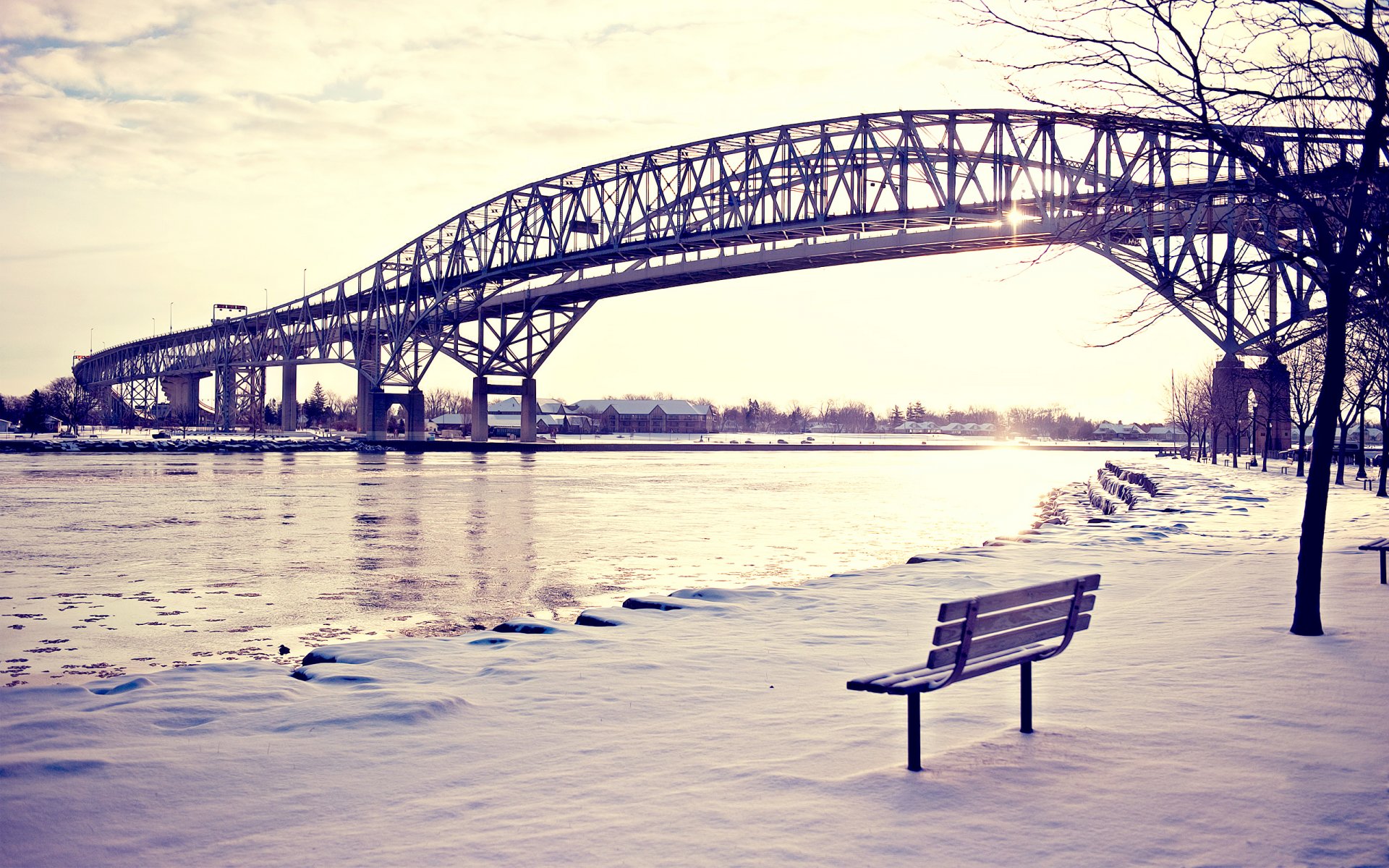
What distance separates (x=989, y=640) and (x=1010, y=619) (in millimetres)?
268

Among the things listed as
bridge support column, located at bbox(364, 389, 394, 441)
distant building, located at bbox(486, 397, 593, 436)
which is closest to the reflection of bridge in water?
bridge support column, located at bbox(364, 389, 394, 441)

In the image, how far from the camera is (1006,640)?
5.22 meters

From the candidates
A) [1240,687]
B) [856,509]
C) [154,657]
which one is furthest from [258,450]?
[1240,687]

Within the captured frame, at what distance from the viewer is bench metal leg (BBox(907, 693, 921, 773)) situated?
15.7 feet

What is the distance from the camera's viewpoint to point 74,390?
13138 centimetres

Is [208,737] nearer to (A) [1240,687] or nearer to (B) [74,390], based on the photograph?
(A) [1240,687]

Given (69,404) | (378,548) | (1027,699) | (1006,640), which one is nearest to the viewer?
(1006,640)

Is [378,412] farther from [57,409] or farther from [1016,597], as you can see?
[1016,597]

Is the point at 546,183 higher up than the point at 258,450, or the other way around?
the point at 546,183

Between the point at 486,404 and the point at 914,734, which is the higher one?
the point at 486,404

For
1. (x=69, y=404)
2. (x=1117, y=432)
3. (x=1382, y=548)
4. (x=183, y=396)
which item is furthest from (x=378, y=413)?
(x=1117, y=432)

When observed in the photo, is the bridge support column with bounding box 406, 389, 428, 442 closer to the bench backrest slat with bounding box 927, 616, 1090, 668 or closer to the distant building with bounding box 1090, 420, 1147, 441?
the bench backrest slat with bounding box 927, 616, 1090, 668

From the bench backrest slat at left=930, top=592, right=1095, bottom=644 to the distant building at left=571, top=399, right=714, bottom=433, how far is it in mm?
143508

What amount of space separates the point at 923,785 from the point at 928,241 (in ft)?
139
